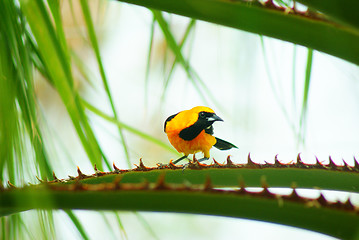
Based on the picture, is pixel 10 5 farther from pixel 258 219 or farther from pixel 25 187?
pixel 258 219

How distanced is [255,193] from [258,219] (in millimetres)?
48

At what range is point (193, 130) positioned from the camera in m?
3.13

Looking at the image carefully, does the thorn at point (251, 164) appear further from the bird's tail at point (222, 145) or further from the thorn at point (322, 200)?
the bird's tail at point (222, 145)

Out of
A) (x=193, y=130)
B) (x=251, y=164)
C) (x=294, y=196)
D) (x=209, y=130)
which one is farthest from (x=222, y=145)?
(x=294, y=196)

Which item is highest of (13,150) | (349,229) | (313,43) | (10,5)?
(10,5)

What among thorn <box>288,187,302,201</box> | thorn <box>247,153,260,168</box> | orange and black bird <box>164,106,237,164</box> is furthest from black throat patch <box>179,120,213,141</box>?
thorn <box>288,187,302,201</box>

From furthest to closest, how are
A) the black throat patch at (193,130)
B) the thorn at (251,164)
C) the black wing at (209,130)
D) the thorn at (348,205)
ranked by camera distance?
1. the black wing at (209,130)
2. the black throat patch at (193,130)
3. the thorn at (251,164)
4. the thorn at (348,205)

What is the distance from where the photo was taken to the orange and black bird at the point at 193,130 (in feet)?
10.3

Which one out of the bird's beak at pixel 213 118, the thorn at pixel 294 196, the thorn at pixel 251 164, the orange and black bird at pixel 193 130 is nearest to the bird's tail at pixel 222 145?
the orange and black bird at pixel 193 130

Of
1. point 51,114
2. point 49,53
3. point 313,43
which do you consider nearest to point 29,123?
point 49,53

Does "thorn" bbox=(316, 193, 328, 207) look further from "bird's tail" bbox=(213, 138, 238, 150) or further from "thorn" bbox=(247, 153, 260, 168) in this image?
"bird's tail" bbox=(213, 138, 238, 150)

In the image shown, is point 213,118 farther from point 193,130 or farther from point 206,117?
point 193,130

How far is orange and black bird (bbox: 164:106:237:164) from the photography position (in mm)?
3145

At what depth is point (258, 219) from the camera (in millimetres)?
833
